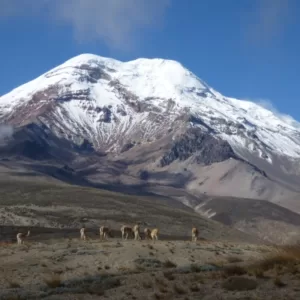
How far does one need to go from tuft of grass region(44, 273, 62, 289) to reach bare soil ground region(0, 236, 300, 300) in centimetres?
2

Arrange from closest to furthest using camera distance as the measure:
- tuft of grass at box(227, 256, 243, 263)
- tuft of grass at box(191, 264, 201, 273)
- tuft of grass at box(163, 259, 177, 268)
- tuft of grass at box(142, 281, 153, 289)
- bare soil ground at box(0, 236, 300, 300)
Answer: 1. bare soil ground at box(0, 236, 300, 300)
2. tuft of grass at box(142, 281, 153, 289)
3. tuft of grass at box(191, 264, 201, 273)
4. tuft of grass at box(163, 259, 177, 268)
5. tuft of grass at box(227, 256, 243, 263)

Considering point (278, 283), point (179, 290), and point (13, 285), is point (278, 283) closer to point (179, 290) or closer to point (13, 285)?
point (179, 290)

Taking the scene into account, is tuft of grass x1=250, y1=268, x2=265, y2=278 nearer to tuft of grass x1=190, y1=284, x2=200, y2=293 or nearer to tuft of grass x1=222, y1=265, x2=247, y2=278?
tuft of grass x1=222, y1=265, x2=247, y2=278

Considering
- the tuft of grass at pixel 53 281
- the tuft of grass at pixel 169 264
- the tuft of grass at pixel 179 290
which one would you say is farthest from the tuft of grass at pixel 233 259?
the tuft of grass at pixel 179 290

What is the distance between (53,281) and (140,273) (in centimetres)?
345

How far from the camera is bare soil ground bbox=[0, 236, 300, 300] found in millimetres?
16844

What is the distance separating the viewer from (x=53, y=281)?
2173 cm

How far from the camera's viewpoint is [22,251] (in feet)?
101

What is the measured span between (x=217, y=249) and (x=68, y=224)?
246 ft

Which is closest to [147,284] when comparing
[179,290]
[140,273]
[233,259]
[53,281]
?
[179,290]

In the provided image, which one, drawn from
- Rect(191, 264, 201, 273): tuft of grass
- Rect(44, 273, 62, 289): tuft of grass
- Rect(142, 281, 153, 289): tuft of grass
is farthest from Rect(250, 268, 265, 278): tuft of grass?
Rect(44, 273, 62, 289): tuft of grass

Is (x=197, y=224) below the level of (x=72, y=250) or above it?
above

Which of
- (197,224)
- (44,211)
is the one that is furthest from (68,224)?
(197,224)

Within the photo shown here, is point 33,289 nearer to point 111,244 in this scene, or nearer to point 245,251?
point 111,244
